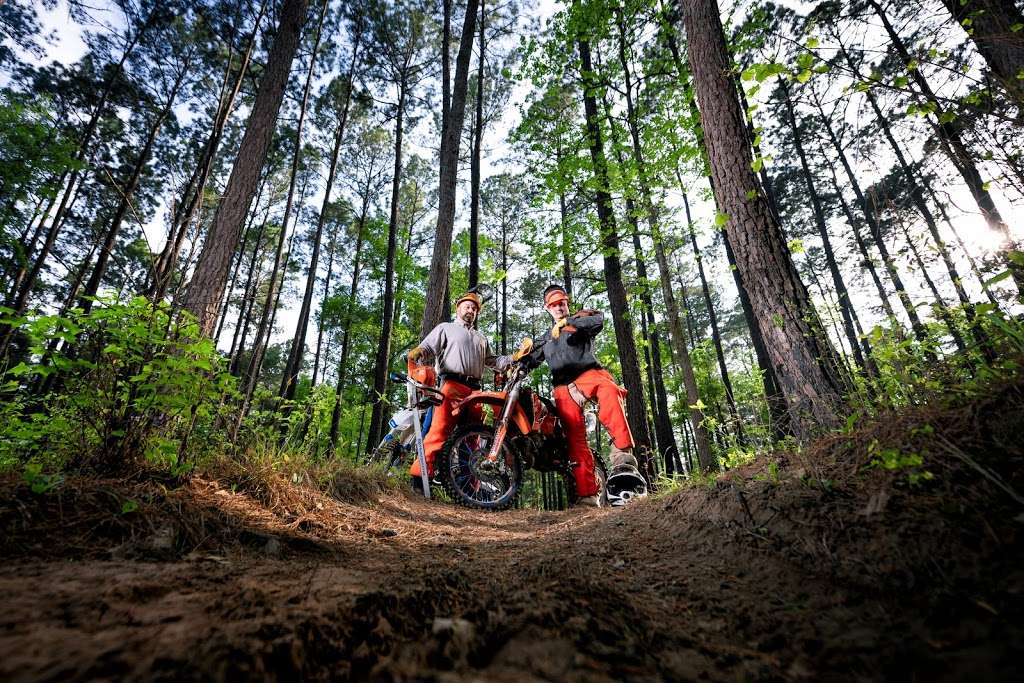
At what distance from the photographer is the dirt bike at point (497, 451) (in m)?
4.41

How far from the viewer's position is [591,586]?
1397 millimetres

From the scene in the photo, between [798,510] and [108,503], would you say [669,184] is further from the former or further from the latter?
[108,503]

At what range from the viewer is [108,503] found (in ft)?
6.26

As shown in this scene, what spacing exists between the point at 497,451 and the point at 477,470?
39 cm

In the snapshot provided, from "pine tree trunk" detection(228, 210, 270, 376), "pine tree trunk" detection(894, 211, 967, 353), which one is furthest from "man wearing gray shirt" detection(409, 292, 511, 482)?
"pine tree trunk" detection(228, 210, 270, 376)

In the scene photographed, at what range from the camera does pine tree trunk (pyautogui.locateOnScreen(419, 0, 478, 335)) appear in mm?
7109

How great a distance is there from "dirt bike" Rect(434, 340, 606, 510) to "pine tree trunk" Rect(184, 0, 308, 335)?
278cm

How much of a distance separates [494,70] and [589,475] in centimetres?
1353

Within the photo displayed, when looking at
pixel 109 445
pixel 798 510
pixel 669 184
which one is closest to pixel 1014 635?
pixel 798 510

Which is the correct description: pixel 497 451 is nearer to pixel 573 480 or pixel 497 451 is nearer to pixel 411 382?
pixel 573 480

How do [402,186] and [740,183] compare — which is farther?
[402,186]

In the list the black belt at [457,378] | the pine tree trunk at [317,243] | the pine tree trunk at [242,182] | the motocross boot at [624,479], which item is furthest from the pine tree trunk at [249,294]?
the motocross boot at [624,479]

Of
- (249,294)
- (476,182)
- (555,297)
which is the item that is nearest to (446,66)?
(476,182)

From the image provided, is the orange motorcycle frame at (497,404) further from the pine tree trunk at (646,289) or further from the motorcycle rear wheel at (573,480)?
the pine tree trunk at (646,289)
